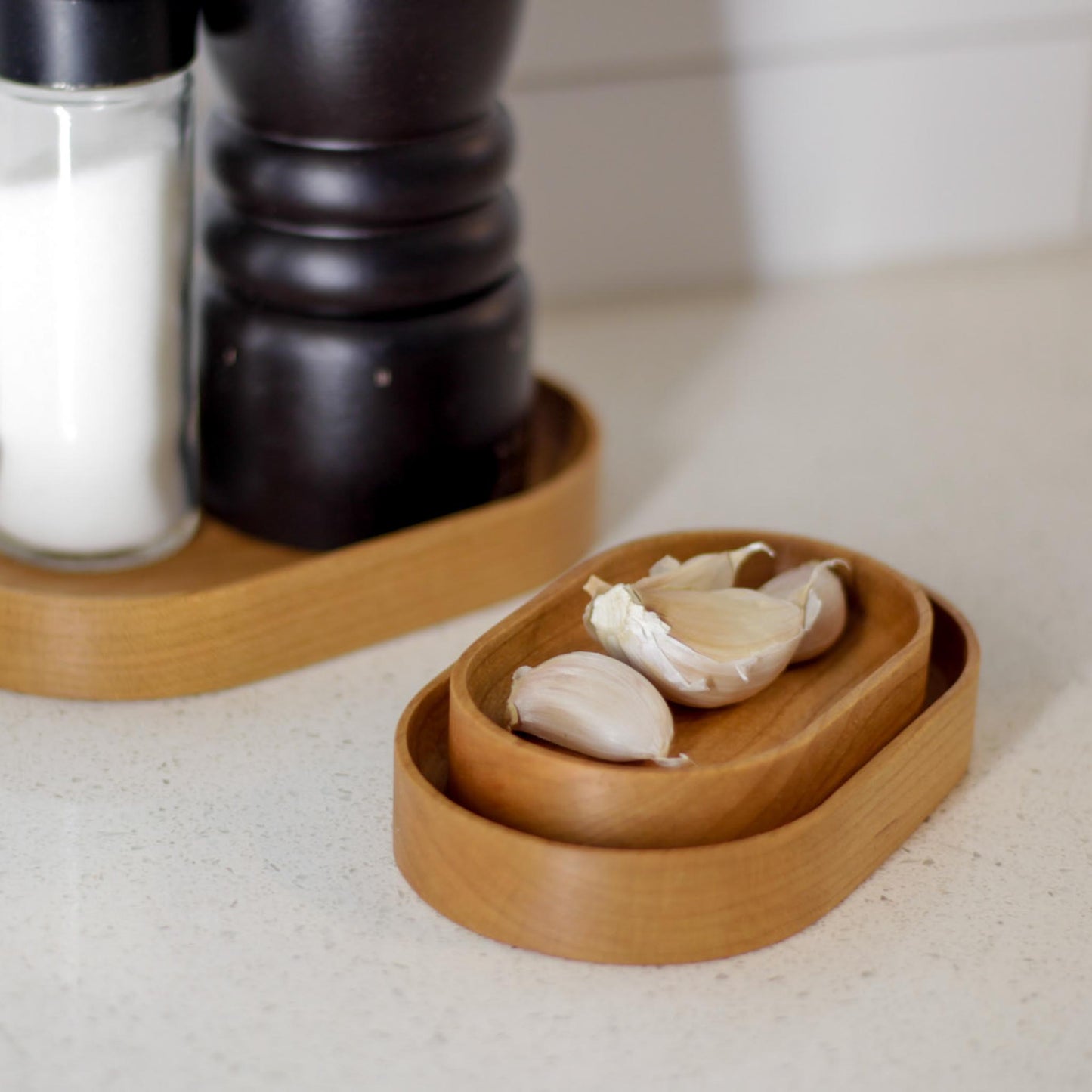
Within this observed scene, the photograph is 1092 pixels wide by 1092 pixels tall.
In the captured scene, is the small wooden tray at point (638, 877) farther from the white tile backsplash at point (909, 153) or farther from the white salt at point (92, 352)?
the white tile backsplash at point (909, 153)

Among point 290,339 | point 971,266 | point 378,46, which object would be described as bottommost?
point 971,266

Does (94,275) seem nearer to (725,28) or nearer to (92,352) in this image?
(92,352)

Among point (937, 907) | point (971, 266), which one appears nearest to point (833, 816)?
point (937, 907)

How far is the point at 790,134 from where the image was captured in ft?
3.68

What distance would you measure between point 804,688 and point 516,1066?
211 millimetres

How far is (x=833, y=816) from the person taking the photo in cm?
53

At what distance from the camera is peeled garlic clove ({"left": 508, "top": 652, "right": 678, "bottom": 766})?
21.5 inches

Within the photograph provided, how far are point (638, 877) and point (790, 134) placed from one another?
2.43ft

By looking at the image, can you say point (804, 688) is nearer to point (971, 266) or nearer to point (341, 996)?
point (341, 996)

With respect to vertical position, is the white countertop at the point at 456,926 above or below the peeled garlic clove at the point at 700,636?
→ below

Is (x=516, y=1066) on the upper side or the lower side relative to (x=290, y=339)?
lower

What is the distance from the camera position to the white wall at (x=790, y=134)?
3.48ft

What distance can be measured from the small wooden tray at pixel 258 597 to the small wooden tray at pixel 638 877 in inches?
5.3

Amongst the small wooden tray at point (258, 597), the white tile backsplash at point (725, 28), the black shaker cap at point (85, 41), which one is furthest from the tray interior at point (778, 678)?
the white tile backsplash at point (725, 28)
